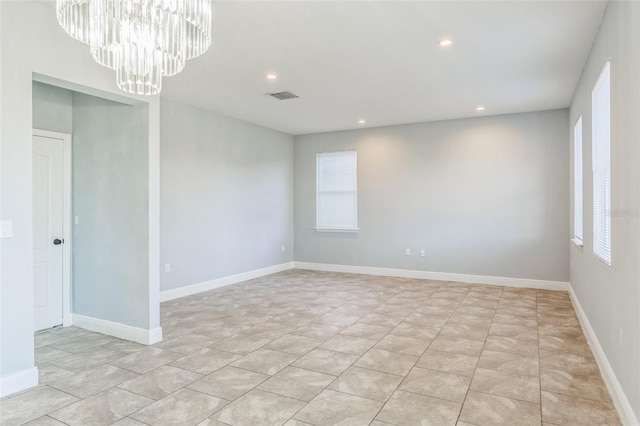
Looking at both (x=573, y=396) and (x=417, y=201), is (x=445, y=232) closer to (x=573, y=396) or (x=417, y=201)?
(x=417, y=201)

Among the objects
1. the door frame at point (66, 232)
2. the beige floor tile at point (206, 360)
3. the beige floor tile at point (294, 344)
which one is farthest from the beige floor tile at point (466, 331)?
the door frame at point (66, 232)

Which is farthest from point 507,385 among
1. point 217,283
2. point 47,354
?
point 217,283

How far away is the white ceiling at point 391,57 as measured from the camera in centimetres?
287

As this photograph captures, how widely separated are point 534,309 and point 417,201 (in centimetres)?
266

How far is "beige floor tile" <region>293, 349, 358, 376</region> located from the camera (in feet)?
9.88

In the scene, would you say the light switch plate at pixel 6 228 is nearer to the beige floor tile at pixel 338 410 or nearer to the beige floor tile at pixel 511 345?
the beige floor tile at pixel 338 410

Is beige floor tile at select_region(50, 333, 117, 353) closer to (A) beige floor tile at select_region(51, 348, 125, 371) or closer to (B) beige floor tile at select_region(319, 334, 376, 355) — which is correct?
Answer: (A) beige floor tile at select_region(51, 348, 125, 371)

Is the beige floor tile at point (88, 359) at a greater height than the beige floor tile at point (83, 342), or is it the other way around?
the beige floor tile at point (83, 342)

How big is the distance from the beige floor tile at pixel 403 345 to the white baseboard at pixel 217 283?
3084 mm

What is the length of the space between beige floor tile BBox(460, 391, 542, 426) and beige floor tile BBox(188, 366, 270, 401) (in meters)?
1.43

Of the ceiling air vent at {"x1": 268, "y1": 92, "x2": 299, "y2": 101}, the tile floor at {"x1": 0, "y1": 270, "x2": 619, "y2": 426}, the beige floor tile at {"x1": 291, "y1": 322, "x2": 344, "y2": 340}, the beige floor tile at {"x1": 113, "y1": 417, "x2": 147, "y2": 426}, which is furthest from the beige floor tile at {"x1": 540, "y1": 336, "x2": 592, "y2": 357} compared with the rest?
the ceiling air vent at {"x1": 268, "y1": 92, "x2": 299, "y2": 101}

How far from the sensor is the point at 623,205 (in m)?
2.33

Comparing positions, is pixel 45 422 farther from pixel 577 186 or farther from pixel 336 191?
pixel 336 191

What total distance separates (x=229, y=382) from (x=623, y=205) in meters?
2.86
